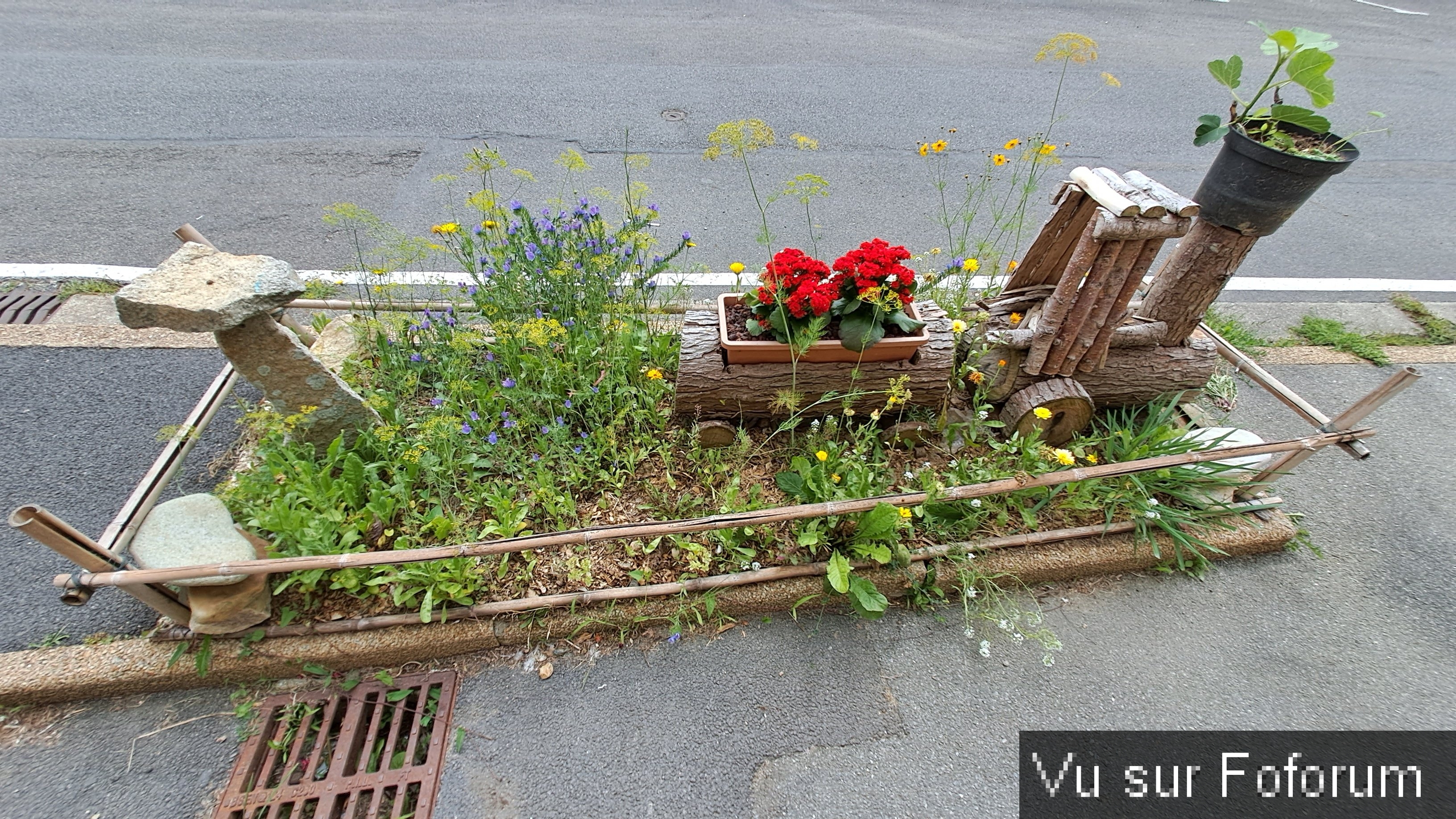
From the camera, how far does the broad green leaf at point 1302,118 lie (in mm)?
2389

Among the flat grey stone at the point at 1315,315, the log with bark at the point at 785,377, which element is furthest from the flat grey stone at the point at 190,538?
the flat grey stone at the point at 1315,315

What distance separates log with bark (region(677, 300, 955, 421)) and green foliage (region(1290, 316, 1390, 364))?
2.68 meters

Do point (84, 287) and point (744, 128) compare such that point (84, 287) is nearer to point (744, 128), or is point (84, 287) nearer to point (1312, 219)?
point (744, 128)

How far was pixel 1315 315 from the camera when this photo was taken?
3.88 metres

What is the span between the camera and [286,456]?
8.27 feet

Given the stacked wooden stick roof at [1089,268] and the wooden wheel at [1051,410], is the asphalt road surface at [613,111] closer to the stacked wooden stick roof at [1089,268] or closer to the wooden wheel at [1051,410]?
the stacked wooden stick roof at [1089,268]

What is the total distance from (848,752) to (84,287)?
15.4 ft

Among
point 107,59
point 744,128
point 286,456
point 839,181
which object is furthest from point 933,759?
point 107,59

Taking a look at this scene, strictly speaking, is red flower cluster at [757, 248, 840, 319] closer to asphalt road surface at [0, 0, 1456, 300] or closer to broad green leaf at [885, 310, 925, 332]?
broad green leaf at [885, 310, 925, 332]

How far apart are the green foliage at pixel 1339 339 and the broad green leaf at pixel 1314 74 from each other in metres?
1.90

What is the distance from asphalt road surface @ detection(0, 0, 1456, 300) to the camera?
434 cm

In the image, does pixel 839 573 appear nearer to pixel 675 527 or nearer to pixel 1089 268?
pixel 675 527

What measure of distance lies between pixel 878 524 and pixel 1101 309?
4.11 ft

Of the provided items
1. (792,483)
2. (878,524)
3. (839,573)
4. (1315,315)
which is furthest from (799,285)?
(1315,315)
